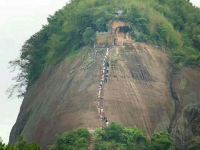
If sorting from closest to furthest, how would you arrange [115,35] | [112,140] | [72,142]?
[72,142] < [112,140] < [115,35]

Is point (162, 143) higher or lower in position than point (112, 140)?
lower

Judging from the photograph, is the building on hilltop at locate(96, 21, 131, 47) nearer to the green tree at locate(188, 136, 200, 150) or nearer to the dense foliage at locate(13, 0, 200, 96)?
the dense foliage at locate(13, 0, 200, 96)

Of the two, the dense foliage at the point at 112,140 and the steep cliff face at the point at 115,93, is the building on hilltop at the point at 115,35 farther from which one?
the dense foliage at the point at 112,140

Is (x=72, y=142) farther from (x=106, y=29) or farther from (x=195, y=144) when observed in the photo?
(x=106, y=29)

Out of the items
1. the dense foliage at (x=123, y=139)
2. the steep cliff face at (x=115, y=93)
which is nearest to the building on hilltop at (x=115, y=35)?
the steep cliff face at (x=115, y=93)

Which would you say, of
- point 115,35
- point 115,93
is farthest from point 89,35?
point 115,93

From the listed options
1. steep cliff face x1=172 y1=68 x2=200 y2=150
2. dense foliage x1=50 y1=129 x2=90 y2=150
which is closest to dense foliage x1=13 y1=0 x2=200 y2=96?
Result: steep cliff face x1=172 y1=68 x2=200 y2=150
